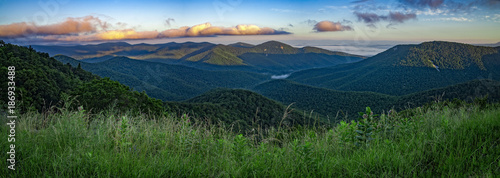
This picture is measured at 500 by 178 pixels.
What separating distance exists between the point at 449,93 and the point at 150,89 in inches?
5997

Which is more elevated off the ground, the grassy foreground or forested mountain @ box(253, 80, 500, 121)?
the grassy foreground

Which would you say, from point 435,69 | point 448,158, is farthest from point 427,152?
point 435,69

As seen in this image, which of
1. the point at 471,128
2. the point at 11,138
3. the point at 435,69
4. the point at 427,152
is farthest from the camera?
the point at 435,69

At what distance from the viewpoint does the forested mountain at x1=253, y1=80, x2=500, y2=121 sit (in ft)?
260

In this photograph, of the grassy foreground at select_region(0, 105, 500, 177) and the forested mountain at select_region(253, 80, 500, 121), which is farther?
the forested mountain at select_region(253, 80, 500, 121)

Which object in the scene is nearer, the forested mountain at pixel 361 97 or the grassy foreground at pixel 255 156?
the grassy foreground at pixel 255 156

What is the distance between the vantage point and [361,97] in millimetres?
105688

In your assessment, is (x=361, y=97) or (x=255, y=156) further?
(x=361, y=97)

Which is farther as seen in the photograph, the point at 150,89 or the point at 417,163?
the point at 150,89

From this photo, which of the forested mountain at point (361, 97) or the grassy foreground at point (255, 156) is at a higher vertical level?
the grassy foreground at point (255, 156)

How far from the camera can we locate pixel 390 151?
3.20 meters

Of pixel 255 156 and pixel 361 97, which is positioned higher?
pixel 255 156

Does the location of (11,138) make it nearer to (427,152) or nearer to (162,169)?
(162,169)

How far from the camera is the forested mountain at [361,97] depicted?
79.3 meters
